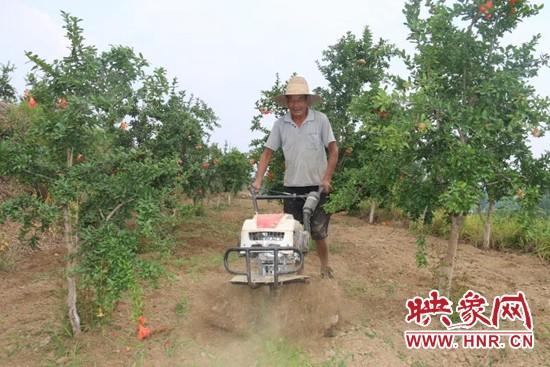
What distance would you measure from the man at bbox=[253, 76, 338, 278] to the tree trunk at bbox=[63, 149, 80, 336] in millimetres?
1841


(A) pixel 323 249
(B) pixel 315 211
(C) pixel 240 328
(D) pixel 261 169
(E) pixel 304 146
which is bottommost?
(C) pixel 240 328

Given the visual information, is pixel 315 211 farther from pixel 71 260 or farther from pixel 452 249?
pixel 71 260

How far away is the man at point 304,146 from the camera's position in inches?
213

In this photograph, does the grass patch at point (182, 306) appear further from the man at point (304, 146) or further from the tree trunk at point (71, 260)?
the man at point (304, 146)

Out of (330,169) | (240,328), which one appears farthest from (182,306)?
(330,169)

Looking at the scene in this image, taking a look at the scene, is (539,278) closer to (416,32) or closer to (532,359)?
(532,359)

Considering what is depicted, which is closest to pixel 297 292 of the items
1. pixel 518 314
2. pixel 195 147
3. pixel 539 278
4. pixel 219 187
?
pixel 518 314

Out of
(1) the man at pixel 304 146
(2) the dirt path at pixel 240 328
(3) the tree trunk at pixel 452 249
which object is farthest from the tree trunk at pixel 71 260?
(3) the tree trunk at pixel 452 249

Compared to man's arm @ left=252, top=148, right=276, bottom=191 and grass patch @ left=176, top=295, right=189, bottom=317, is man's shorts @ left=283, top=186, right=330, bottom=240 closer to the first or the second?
man's arm @ left=252, top=148, right=276, bottom=191

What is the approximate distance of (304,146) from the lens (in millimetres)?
5516

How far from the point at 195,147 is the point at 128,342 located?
589 centimetres

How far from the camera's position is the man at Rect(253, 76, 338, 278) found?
5.42 meters

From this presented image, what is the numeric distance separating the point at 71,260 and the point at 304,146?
8.32 ft

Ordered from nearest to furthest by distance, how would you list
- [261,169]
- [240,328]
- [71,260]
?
1. [71,260]
2. [240,328]
3. [261,169]
